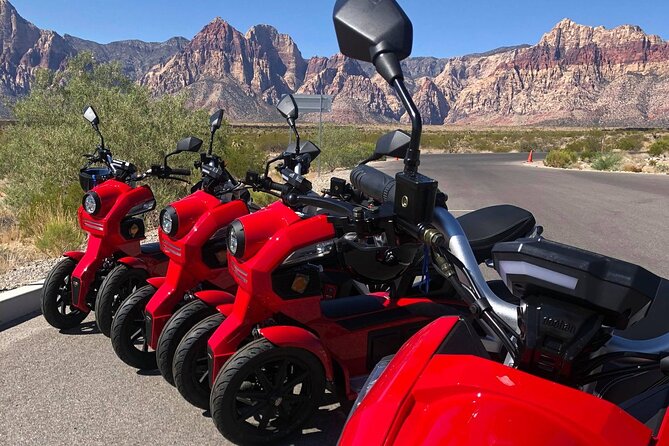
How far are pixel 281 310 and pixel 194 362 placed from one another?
63cm

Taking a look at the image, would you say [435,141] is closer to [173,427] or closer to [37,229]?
[37,229]

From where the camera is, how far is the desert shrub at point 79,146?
882 cm

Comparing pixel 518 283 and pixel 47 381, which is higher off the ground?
pixel 518 283

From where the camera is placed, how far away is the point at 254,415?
286cm

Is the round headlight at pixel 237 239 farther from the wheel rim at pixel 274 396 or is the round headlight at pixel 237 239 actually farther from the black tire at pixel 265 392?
the wheel rim at pixel 274 396

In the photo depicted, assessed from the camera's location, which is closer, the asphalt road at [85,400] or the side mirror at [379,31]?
the side mirror at [379,31]

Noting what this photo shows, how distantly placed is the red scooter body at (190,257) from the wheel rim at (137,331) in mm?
225

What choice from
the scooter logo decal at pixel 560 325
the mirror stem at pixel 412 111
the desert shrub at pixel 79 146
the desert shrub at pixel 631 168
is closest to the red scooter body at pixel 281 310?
the mirror stem at pixel 412 111

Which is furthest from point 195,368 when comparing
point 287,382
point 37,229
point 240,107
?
point 240,107

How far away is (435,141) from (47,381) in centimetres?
6416

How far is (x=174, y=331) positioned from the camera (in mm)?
3338

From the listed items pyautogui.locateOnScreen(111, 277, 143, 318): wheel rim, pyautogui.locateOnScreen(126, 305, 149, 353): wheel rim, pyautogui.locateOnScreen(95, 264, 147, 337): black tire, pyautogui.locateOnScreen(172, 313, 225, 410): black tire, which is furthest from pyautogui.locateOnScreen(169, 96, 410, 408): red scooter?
pyautogui.locateOnScreen(111, 277, 143, 318): wheel rim

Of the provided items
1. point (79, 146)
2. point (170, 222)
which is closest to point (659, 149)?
point (79, 146)

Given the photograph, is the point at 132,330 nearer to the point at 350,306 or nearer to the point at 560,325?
the point at 350,306
